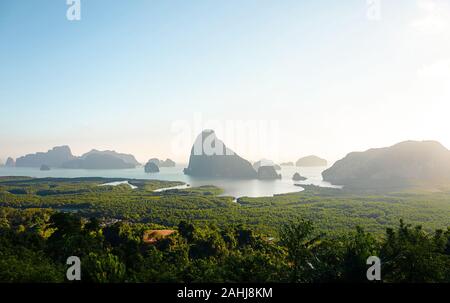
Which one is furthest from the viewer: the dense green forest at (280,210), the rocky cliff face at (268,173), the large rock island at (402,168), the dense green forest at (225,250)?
the rocky cliff face at (268,173)

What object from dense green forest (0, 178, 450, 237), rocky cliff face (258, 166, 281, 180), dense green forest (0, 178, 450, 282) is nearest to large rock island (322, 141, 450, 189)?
rocky cliff face (258, 166, 281, 180)

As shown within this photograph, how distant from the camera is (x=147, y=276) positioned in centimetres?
1510

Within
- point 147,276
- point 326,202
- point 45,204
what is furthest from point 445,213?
point 45,204

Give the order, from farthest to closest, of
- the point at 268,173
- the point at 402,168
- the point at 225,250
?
the point at 268,173
the point at 402,168
the point at 225,250

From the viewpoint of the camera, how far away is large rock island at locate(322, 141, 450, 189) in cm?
12788

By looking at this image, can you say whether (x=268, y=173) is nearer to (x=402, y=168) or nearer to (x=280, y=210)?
(x=402, y=168)

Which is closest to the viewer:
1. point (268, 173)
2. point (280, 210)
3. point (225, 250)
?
point (225, 250)

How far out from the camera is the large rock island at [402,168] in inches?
5034

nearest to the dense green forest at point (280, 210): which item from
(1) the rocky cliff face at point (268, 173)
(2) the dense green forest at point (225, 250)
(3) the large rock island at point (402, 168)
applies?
(2) the dense green forest at point (225, 250)

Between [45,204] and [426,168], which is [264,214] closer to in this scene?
[45,204]

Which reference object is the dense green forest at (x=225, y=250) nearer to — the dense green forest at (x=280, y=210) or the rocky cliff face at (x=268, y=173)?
the dense green forest at (x=280, y=210)

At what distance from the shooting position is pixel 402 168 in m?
133

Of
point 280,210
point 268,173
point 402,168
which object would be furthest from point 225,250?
point 268,173
